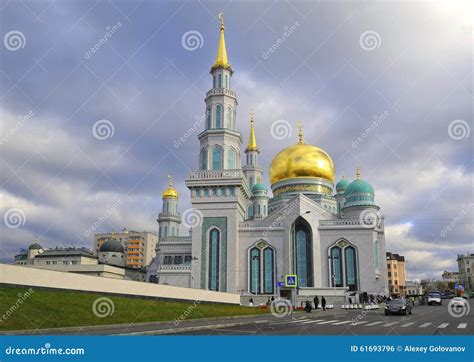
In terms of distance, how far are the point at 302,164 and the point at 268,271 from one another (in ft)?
53.8

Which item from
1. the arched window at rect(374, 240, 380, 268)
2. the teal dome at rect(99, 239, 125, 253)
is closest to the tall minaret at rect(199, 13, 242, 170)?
the arched window at rect(374, 240, 380, 268)

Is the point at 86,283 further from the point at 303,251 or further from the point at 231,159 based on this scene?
the point at 303,251

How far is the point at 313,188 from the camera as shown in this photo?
58562 mm

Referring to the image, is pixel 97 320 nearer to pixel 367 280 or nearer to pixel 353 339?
pixel 353 339

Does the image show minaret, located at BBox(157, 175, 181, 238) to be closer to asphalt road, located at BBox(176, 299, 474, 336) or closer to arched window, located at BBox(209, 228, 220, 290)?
arched window, located at BBox(209, 228, 220, 290)

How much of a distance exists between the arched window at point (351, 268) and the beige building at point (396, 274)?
6099cm

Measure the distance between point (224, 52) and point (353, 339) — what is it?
4419 centimetres

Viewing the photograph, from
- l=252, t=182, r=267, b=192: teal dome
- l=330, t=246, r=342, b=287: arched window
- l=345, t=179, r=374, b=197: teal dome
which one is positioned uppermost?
l=252, t=182, r=267, b=192: teal dome

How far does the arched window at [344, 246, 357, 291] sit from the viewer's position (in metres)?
48.8

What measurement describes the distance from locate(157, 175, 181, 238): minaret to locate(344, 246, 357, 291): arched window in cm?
2609

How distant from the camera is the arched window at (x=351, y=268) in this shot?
160ft

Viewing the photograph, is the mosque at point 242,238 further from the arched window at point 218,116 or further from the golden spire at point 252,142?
the golden spire at point 252,142

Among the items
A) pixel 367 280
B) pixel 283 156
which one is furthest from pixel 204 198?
pixel 367 280

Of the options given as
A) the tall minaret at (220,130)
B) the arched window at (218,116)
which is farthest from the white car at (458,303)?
the arched window at (218,116)
